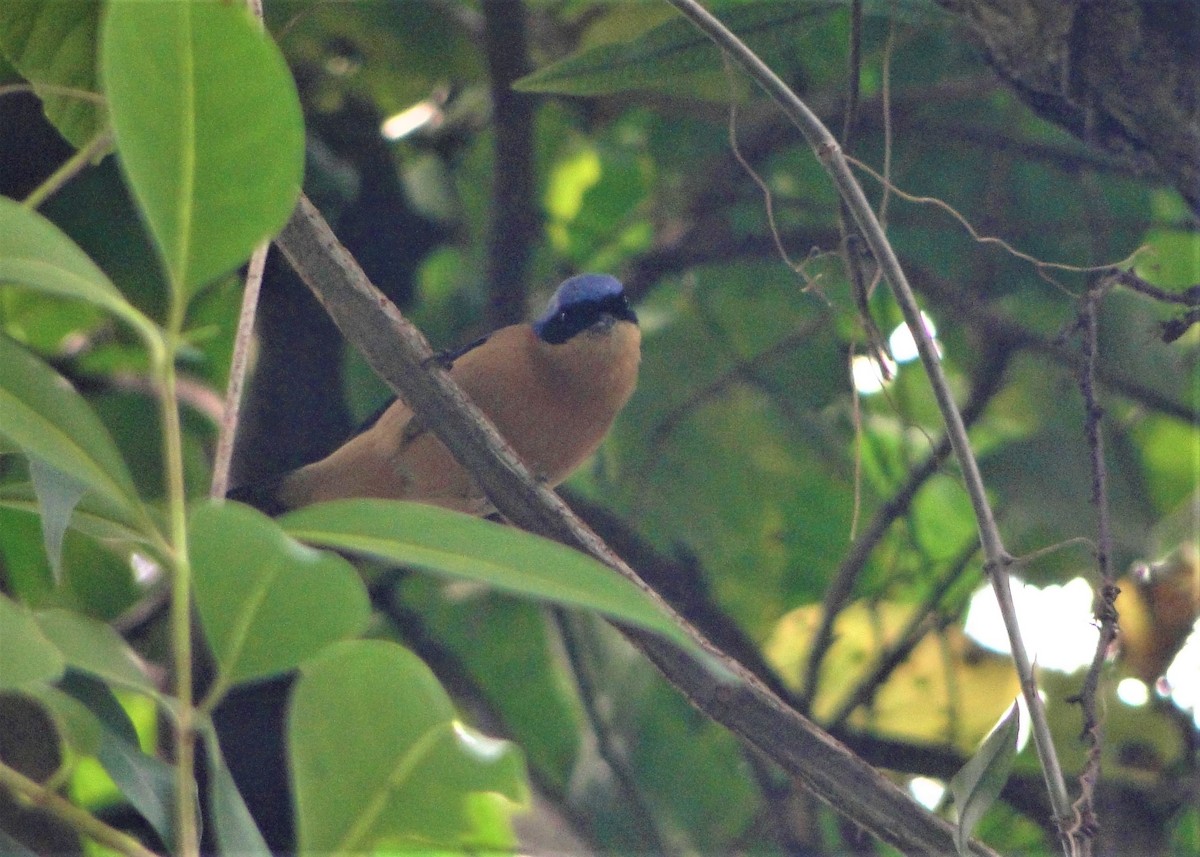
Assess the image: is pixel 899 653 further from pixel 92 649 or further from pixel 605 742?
pixel 92 649

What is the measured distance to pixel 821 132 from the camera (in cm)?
222

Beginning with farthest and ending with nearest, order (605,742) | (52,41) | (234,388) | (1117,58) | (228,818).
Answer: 1. (605,742)
2. (1117,58)
3. (52,41)
4. (234,388)
5. (228,818)

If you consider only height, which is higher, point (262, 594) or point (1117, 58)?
point (1117, 58)

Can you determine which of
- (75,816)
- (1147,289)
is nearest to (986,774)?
(1147,289)

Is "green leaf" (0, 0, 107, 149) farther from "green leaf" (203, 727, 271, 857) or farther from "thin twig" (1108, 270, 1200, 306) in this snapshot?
"thin twig" (1108, 270, 1200, 306)

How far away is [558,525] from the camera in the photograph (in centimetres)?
238

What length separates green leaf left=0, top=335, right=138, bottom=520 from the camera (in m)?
1.32

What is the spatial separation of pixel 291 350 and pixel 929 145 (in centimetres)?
244

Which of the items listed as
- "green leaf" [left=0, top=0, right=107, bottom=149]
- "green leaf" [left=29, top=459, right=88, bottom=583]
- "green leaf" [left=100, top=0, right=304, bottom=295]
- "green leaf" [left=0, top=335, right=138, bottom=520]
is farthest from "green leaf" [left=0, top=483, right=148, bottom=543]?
"green leaf" [left=0, top=0, right=107, bottom=149]

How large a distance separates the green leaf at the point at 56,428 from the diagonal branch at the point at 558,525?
87cm

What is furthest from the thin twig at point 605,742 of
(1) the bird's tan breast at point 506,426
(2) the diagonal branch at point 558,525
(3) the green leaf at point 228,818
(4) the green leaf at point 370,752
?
(4) the green leaf at point 370,752

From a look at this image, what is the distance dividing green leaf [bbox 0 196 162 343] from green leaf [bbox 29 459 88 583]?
40 centimetres

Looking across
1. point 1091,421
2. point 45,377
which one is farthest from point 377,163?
point 45,377

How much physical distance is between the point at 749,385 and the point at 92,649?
3.68 m
